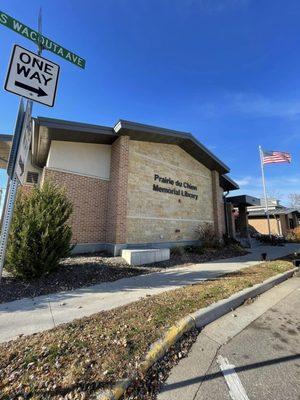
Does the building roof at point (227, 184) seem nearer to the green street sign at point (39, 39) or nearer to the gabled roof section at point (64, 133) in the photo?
the gabled roof section at point (64, 133)

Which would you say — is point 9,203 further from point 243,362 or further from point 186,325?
point 243,362

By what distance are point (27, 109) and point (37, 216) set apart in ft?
11.3

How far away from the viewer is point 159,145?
1341 cm

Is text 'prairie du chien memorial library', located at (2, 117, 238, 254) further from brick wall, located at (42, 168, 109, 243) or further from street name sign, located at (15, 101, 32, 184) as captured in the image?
street name sign, located at (15, 101, 32, 184)

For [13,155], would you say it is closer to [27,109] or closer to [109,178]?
[27,109]

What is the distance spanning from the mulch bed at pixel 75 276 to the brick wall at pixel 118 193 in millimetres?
1182

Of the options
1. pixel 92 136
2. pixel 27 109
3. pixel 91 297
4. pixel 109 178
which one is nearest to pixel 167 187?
pixel 109 178

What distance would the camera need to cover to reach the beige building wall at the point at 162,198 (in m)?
11.7

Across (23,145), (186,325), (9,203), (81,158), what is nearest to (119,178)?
(81,158)

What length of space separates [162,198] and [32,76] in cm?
984

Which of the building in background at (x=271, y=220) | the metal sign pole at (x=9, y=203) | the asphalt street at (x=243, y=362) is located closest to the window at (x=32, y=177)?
the metal sign pole at (x=9, y=203)

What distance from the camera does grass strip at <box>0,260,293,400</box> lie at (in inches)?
93.6

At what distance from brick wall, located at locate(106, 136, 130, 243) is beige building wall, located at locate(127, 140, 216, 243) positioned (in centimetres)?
59

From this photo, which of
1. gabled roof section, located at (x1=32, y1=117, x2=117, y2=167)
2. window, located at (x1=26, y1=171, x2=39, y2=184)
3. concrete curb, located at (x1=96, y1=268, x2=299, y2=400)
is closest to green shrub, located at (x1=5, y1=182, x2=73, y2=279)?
gabled roof section, located at (x1=32, y1=117, x2=117, y2=167)
